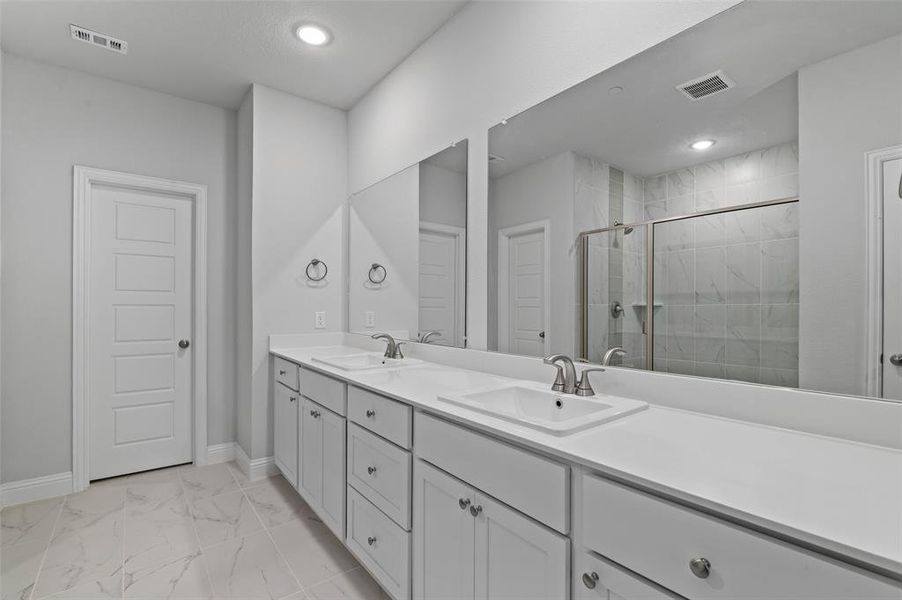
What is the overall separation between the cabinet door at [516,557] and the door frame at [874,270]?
31.9 inches

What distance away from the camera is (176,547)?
6.88ft

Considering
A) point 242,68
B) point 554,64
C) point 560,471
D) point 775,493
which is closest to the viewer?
point 775,493

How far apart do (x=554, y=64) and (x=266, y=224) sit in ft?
6.95

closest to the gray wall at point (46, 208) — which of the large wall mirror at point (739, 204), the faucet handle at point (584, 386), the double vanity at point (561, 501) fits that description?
the double vanity at point (561, 501)

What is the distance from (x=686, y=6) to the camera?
131cm

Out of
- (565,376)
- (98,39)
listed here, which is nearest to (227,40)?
(98,39)

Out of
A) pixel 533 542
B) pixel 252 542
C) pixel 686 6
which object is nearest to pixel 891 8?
pixel 686 6

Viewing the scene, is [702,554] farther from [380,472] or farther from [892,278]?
[380,472]

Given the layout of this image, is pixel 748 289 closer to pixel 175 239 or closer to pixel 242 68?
pixel 242 68

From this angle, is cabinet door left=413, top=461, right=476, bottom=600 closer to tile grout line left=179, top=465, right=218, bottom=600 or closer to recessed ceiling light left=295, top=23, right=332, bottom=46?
tile grout line left=179, top=465, right=218, bottom=600

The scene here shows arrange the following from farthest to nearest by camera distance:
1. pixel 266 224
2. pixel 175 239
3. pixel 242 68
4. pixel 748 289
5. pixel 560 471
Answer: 1. pixel 175 239
2. pixel 266 224
3. pixel 242 68
4. pixel 748 289
5. pixel 560 471

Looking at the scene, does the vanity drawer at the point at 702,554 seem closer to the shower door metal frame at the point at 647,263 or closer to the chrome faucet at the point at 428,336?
the shower door metal frame at the point at 647,263

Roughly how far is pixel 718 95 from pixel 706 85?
0.17ft

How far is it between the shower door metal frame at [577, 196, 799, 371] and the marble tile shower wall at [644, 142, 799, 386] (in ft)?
0.04
